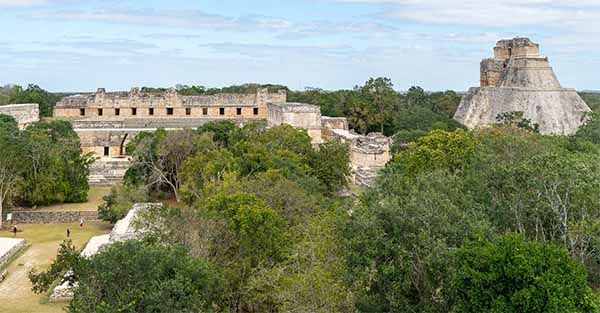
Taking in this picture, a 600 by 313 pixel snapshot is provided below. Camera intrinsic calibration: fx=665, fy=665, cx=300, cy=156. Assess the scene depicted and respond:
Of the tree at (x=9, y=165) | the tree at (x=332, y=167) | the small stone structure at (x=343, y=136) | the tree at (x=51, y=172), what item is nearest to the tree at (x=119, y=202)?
the tree at (x=51, y=172)

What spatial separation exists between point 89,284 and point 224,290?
8.45 feet

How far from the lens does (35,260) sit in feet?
58.2

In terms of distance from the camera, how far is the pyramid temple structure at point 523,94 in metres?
28.7

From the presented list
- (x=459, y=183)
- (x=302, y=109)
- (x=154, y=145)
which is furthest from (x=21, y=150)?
(x=459, y=183)

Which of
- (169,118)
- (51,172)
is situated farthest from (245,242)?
(169,118)

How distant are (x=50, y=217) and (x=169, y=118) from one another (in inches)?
629

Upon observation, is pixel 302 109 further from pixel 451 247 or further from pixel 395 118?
pixel 451 247

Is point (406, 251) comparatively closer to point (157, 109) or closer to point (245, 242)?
point (245, 242)

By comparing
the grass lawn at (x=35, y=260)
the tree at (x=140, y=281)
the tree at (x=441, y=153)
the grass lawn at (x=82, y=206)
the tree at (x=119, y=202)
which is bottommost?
the grass lawn at (x=35, y=260)

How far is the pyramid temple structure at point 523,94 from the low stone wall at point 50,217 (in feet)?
54.2

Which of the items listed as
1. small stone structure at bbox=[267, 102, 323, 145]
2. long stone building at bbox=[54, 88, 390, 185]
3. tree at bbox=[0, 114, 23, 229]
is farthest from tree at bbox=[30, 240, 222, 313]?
small stone structure at bbox=[267, 102, 323, 145]

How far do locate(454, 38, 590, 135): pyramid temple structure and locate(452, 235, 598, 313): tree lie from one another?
67.9 feet

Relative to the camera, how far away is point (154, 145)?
25.5 m

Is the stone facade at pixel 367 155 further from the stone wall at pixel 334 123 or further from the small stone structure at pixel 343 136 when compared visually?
the stone wall at pixel 334 123
